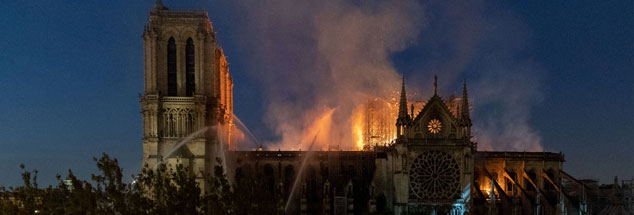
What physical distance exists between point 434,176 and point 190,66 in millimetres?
33477

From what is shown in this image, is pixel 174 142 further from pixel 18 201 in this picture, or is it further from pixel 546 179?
pixel 546 179

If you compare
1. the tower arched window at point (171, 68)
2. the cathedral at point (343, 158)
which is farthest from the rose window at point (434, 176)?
the tower arched window at point (171, 68)

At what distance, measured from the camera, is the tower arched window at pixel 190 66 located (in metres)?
52.7

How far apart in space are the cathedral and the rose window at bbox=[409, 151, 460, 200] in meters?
0.12

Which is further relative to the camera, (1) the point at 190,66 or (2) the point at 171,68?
(1) the point at 190,66

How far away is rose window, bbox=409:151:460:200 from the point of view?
47781mm

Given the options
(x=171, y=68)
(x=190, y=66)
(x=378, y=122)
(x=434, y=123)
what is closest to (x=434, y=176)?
(x=434, y=123)

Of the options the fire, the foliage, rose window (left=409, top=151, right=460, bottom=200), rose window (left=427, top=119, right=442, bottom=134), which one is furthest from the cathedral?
the foliage

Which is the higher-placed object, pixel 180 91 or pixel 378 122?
pixel 180 91

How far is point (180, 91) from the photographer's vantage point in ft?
169

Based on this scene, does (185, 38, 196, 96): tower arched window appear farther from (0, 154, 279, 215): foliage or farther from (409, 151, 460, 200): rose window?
(409, 151, 460, 200): rose window

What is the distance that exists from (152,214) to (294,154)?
31493mm

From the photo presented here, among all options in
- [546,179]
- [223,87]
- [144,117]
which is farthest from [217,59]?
[546,179]

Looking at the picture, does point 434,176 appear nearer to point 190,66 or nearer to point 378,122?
point 378,122
